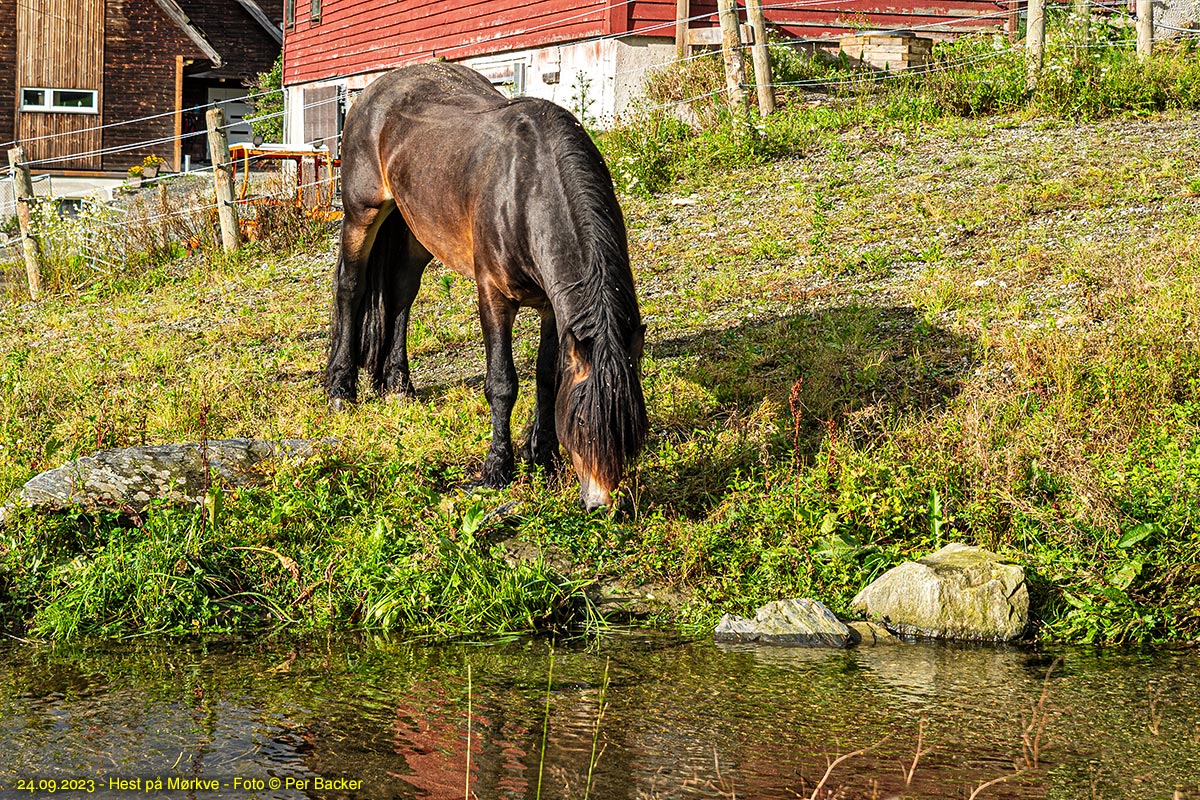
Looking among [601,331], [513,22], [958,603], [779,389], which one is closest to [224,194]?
[513,22]

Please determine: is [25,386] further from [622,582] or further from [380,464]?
[622,582]

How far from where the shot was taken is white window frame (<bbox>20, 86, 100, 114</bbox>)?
29594 mm

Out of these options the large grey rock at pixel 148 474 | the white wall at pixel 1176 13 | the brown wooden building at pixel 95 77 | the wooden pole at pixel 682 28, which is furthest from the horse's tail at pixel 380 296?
the brown wooden building at pixel 95 77

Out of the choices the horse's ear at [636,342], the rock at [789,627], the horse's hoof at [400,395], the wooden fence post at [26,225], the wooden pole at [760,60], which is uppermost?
the wooden pole at [760,60]

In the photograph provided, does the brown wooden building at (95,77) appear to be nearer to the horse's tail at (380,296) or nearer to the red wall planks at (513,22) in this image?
the red wall planks at (513,22)

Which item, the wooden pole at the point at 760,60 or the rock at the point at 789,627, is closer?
the rock at the point at 789,627

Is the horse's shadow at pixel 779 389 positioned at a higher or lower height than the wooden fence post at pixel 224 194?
lower

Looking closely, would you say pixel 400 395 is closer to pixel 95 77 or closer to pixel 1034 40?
pixel 1034 40

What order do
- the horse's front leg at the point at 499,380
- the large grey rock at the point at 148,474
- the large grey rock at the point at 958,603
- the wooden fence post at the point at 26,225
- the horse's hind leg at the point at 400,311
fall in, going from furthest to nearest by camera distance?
the wooden fence post at the point at 26,225 < the horse's hind leg at the point at 400,311 < the horse's front leg at the point at 499,380 < the large grey rock at the point at 148,474 < the large grey rock at the point at 958,603

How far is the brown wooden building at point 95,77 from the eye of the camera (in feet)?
97.0

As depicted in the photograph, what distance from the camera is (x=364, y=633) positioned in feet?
17.7

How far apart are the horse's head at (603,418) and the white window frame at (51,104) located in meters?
28.1

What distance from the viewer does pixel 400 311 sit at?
857cm

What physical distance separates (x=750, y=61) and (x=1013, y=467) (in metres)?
9.97
